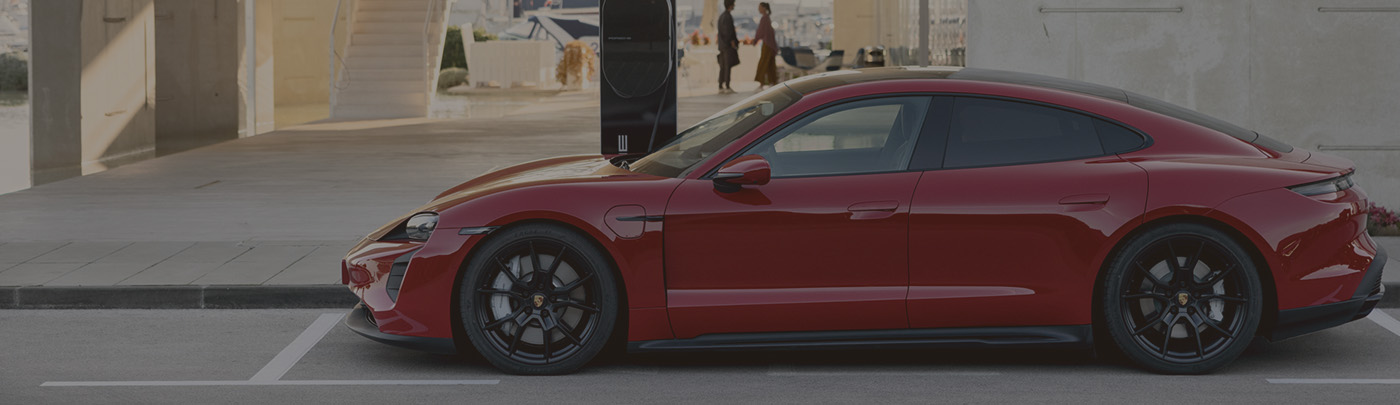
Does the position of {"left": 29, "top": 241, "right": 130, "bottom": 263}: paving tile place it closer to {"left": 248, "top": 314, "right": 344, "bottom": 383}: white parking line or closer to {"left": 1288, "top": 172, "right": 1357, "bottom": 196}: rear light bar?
{"left": 248, "top": 314, "right": 344, "bottom": 383}: white parking line

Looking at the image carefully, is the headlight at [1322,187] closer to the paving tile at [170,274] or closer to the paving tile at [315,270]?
the paving tile at [315,270]

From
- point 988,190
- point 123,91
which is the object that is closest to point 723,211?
point 988,190

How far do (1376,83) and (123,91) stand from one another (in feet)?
36.4

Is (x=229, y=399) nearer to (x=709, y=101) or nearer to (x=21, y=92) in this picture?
(x=21, y=92)

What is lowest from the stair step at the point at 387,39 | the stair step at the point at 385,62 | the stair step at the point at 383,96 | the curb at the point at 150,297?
the curb at the point at 150,297

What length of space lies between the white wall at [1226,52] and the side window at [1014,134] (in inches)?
179

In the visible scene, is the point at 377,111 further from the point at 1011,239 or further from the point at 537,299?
the point at 1011,239

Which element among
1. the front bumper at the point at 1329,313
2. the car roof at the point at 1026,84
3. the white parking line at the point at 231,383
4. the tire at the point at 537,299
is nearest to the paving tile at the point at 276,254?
the white parking line at the point at 231,383

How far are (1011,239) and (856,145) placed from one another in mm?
751

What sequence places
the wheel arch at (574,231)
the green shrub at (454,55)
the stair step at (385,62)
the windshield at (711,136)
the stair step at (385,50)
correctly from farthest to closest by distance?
the green shrub at (454,55)
the stair step at (385,50)
the stair step at (385,62)
the windshield at (711,136)
the wheel arch at (574,231)

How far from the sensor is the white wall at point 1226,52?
10.7 metres

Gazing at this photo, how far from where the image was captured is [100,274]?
8297 millimetres

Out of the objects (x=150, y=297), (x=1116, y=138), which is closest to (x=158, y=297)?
(x=150, y=297)

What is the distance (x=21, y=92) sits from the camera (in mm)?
14938
